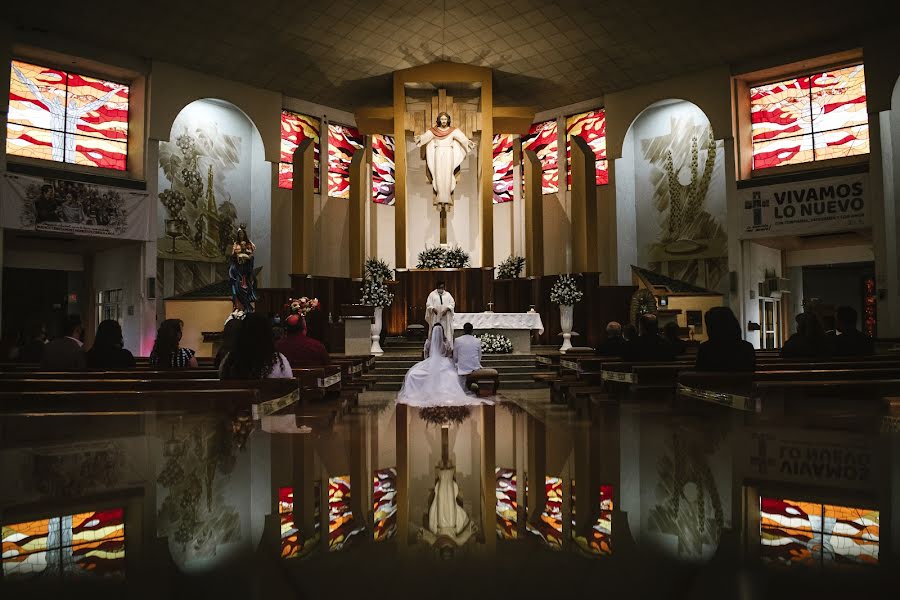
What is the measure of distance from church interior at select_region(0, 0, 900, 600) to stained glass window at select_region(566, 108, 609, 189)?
0.26ft

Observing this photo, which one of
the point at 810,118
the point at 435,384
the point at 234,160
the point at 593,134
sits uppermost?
the point at 593,134

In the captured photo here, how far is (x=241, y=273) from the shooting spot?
11.9 meters

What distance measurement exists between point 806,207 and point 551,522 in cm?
1410

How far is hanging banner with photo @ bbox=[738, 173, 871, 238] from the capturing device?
13484 mm

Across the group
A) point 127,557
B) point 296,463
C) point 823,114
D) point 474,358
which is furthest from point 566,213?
point 127,557

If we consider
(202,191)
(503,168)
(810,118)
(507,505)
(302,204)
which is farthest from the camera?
(503,168)

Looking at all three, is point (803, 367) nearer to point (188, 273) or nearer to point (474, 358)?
point (474, 358)

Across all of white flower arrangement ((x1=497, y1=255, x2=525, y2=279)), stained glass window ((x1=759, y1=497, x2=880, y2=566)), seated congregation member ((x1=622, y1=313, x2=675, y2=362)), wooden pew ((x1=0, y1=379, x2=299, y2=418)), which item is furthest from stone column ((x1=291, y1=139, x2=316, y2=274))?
stained glass window ((x1=759, y1=497, x2=880, y2=566))

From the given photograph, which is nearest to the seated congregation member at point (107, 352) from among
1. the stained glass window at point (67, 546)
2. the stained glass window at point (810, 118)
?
the stained glass window at point (67, 546)

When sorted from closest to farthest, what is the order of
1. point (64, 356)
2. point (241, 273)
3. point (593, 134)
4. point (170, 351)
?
point (170, 351) → point (64, 356) → point (241, 273) → point (593, 134)

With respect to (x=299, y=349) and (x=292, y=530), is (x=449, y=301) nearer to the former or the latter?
(x=299, y=349)

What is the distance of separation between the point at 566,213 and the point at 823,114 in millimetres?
6041

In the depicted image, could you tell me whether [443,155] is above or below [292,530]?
A: above

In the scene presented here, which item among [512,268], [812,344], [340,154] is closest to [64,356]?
[812,344]
